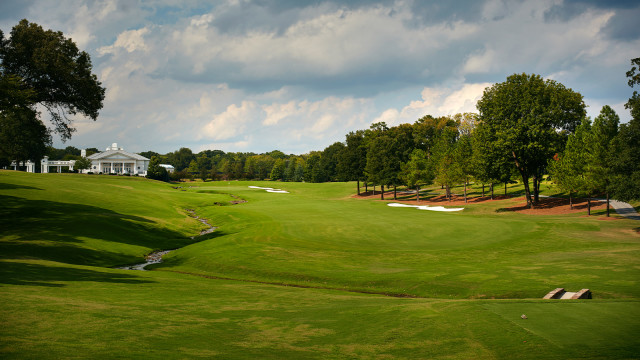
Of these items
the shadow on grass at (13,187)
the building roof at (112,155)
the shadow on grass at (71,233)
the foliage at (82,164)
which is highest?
the building roof at (112,155)

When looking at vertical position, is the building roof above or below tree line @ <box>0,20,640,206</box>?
above

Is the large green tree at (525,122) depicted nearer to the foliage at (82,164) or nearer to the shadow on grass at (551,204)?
the shadow on grass at (551,204)

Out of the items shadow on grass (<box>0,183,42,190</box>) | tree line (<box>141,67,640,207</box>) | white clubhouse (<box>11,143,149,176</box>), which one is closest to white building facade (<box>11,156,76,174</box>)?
white clubhouse (<box>11,143,149,176</box>)

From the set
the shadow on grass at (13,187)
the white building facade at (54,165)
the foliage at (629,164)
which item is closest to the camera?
the foliage at (629,164)

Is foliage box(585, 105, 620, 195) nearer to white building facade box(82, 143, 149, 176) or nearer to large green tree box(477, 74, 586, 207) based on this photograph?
large green tree box(477, 74, 586, 207)

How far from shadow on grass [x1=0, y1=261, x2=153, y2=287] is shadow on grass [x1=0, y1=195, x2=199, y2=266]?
4.45 meters

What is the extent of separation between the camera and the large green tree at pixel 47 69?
27.7m

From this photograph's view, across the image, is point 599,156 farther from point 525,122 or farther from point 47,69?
point 47,69

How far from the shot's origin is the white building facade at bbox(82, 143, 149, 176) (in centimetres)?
14938

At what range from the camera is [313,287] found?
1827 cm

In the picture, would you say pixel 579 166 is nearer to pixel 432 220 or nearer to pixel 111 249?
pixel 432 220

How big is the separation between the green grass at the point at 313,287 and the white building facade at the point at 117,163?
123082 millimetres

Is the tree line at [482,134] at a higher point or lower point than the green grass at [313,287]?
higher

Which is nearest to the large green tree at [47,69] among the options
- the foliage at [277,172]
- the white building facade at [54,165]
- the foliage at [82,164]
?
the foliage at [82,164]
